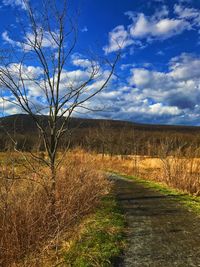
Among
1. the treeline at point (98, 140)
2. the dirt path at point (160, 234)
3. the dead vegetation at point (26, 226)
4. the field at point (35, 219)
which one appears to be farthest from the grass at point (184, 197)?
the dead vegetation at point (26, 226)

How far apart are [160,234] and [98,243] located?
1.32 metres

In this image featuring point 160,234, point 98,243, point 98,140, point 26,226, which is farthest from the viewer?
point 98,140

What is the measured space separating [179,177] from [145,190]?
142 cm

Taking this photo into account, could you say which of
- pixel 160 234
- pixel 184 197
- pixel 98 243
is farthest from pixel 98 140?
pixel 98 243

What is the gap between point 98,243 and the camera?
284 inches

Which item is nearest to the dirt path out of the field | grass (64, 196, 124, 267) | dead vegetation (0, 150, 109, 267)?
grass (64, 196, 124, 267)

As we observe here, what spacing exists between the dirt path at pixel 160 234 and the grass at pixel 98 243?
0.71 feet

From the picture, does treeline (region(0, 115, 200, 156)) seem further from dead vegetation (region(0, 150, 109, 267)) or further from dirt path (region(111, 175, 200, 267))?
dirt path (region(111, 175, 200, 267))

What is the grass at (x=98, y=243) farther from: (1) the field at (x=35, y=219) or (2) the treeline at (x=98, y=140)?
(2) the treeline at (x=98, y=140)

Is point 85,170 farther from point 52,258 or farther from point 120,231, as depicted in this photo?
point 52,258

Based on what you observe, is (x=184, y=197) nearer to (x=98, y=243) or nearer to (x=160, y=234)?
(x=160, y=234)

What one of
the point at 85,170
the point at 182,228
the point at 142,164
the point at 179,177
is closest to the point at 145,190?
the point at 179,177

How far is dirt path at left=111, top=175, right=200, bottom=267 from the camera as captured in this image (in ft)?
20.4

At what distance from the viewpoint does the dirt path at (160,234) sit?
6230mm
